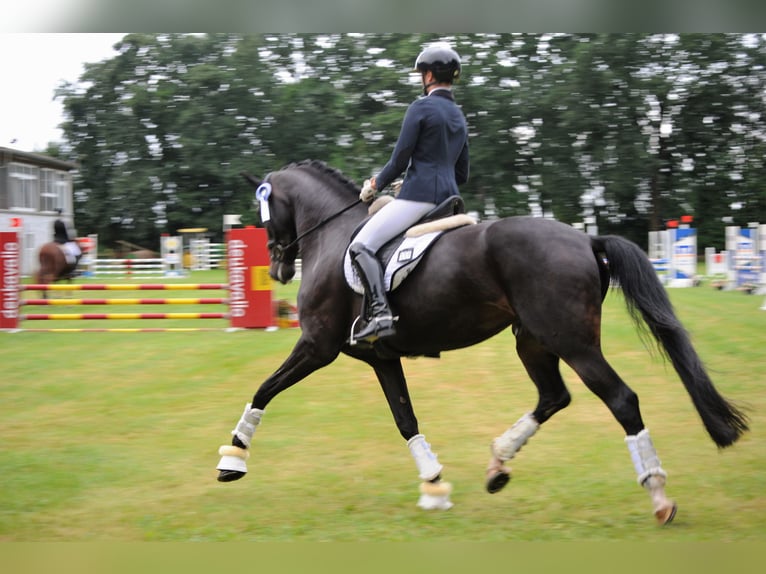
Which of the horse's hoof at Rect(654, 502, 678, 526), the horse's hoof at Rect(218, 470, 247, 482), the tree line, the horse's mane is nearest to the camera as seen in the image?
the horse's hoof at Rect(654, 502, 678, 526)

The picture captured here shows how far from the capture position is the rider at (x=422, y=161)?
5.24 m

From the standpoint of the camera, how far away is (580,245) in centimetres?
472

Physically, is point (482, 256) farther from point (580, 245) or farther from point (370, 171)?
point (370, 171)

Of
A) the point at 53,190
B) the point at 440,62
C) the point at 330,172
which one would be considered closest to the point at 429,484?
the point at 330,172

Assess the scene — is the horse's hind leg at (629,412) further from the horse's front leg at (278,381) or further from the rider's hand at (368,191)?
the rider's hand at (368,191)

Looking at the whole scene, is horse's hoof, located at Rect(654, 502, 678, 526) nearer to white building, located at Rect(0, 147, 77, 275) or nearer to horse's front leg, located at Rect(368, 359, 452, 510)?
horse's front leg, located at Rect(368, 359, 452, 510)

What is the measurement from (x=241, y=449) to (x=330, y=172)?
211 centimetres

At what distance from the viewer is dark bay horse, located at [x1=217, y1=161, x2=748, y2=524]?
4602 mm

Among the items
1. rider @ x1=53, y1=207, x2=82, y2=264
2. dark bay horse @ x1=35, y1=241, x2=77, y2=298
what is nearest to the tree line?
rider @ x1=53, y1=207, x2=82, y2=264

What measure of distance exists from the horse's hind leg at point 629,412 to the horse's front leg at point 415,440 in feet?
3.72

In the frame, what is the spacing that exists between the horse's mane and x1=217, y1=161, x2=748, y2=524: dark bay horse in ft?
0.08

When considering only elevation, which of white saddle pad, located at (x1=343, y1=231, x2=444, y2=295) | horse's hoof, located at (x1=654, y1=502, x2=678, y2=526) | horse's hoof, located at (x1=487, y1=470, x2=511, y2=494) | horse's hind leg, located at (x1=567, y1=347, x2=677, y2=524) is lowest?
horse's hoof, located at (x1=487, y1=470, x2=511, y2=494)

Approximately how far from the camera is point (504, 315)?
5.04 meters

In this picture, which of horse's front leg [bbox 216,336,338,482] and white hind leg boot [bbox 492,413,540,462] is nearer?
white hind leg boot [bbox 492,413,540,462]
